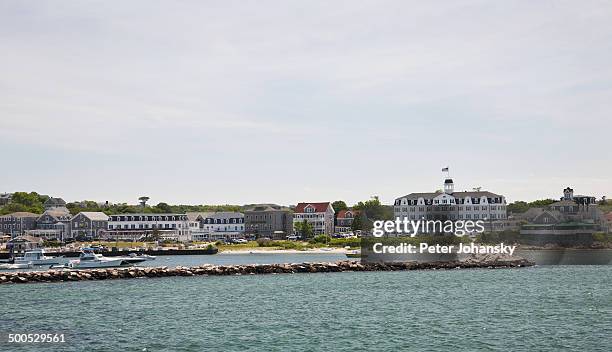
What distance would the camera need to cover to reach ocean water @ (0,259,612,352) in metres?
34.9

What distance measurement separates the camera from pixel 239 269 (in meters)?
78.5

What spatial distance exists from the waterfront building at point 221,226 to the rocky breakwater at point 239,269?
107233mm

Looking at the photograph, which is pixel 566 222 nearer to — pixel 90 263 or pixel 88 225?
pixel 90 263

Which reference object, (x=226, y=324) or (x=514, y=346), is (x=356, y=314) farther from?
(x=514, y=346)

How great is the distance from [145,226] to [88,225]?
16.1m

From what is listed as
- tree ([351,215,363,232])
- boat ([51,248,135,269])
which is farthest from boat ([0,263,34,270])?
tree ([351,215,363,232])

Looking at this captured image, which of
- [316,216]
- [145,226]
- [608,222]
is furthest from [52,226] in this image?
[608,222]

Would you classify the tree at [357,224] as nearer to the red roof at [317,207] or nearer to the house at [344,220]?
the red roof at [317,207]

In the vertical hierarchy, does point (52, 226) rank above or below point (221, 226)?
above

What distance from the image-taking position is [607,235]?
152750 mm

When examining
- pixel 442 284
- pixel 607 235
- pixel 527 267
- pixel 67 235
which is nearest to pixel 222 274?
pixel 442 284

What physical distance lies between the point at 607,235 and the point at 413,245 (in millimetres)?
70359

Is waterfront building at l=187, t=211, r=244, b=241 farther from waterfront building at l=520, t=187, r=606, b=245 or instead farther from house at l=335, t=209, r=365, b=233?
waterfront building at l=520, t=187, r=606, b=245

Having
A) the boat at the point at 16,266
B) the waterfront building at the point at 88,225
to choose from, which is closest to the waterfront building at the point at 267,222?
the waterfront building at the point at 88,225
